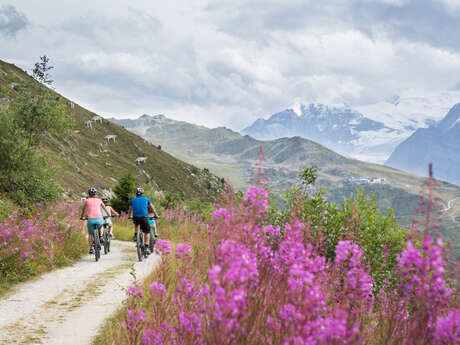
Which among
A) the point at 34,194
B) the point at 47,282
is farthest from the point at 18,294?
the point at 34,194

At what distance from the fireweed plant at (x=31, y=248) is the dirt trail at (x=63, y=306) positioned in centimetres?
41

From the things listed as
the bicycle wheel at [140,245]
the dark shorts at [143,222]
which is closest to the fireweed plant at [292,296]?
the bicycle wheel at [140,245]

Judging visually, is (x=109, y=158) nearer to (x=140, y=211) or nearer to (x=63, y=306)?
(x=140, y=211)

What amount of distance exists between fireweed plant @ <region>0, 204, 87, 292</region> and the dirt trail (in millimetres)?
410

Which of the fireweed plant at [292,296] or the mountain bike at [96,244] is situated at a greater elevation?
the fireweed plant at [292,296]

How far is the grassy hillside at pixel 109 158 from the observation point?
2371 inches

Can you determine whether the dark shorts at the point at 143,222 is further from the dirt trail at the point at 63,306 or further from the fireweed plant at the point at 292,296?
the fireweed plant at the point at 292,296

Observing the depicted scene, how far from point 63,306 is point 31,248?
11.3 ft

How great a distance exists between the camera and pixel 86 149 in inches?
3027

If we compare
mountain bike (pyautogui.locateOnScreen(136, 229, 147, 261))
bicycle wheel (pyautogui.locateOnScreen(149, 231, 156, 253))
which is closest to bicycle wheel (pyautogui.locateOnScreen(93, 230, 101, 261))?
mountain bike (pyautogui.locateOnScreen(136, 229, 147, 261))

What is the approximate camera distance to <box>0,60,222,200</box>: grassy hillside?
60.2 metres

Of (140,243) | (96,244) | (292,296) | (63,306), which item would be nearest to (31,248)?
(96,244)

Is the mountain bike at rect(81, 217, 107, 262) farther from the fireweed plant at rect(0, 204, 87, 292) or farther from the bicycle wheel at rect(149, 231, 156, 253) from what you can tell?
the bicycle wheel at rect(149, 231, 156, 253)

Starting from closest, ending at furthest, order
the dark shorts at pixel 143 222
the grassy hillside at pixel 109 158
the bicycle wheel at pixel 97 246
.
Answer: the bicycle wheel at pixel 97 246, the dark shorts at pixel 143 222, the grassy hillside at pixel 109 158
